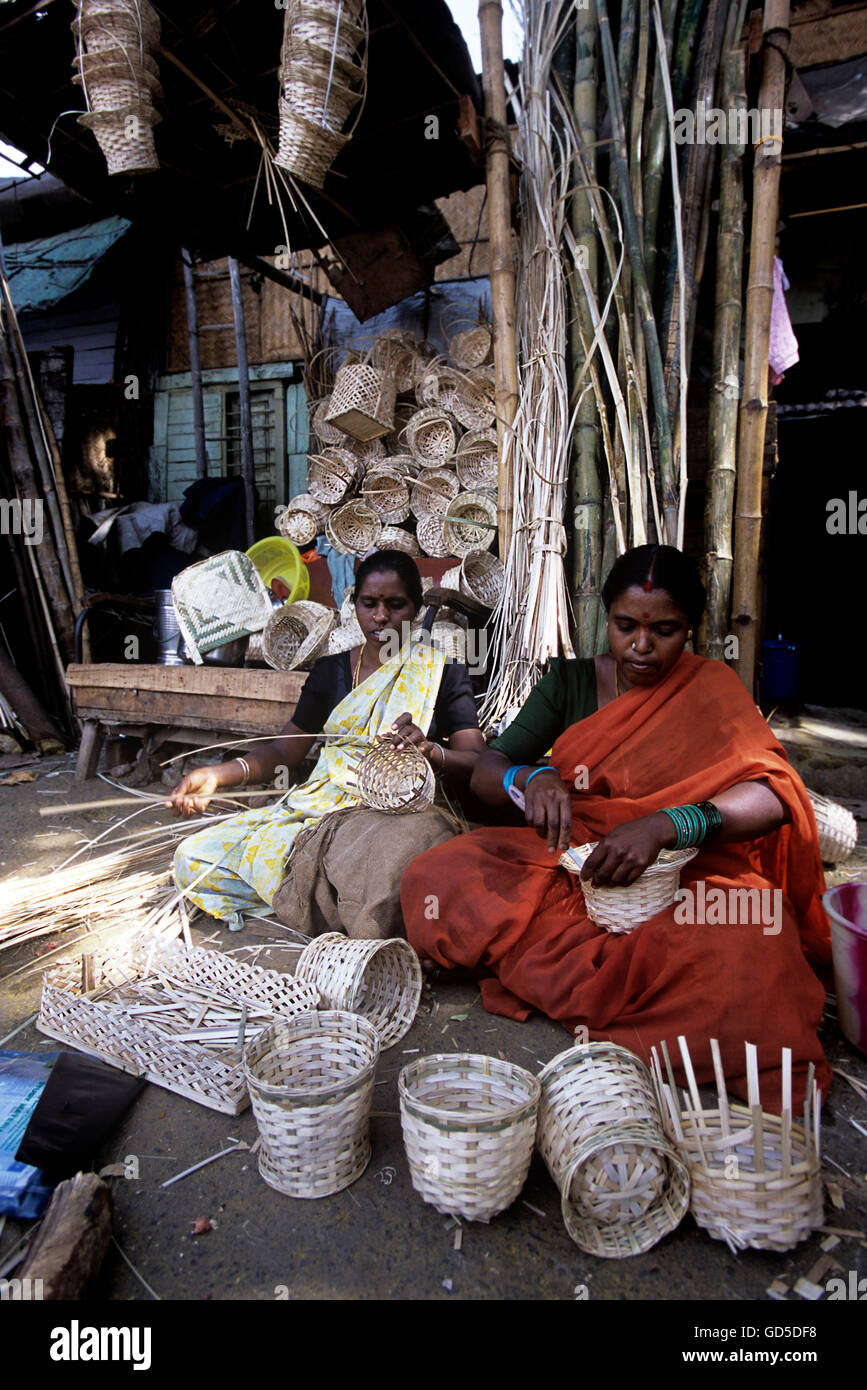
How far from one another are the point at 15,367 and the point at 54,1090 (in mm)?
5531

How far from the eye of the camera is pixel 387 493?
190 inches

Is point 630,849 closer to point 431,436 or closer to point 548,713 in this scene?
point 548,713

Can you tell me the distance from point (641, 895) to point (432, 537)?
3283 mm

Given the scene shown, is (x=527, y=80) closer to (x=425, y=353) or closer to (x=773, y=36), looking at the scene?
(x=773, y=36)

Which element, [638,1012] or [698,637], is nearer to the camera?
[638,1012]

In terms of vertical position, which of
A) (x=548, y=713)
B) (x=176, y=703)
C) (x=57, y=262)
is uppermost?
(x=57, y=262)

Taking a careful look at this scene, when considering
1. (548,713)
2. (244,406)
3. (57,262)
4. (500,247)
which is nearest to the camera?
(548,713)

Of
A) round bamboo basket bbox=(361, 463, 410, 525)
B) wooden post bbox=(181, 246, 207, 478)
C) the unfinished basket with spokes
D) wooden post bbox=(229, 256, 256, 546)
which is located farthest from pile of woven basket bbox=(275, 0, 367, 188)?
wooden post bbox=(181, 246, 207, 478)

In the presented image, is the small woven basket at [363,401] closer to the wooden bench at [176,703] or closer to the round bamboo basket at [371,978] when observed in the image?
the wooden bench at [176,703]

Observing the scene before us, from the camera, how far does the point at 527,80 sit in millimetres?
3480

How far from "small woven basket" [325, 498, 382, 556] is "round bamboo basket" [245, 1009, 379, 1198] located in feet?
12.6

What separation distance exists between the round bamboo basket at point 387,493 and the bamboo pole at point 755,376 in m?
2.15

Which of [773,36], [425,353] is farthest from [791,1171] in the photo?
[425,353]

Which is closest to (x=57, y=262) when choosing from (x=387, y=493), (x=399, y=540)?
(x=387, y=493)
